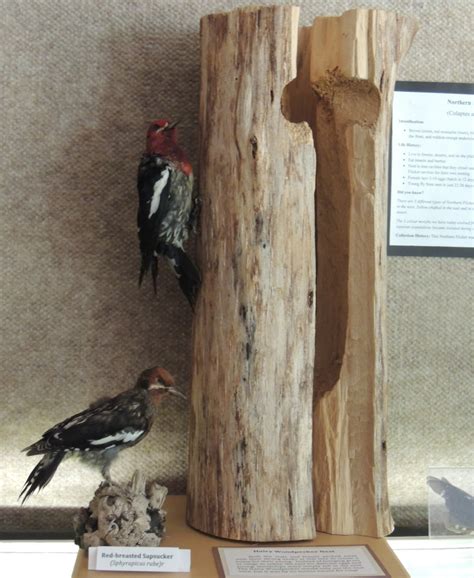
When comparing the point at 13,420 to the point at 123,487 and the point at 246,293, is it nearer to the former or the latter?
the point at 123,487

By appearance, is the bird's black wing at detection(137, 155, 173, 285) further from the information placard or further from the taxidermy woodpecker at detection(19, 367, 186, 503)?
the information placard

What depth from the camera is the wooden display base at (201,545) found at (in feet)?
4.14

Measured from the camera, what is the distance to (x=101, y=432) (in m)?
1.40

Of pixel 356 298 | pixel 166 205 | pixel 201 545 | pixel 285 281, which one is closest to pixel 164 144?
pixel 166 205

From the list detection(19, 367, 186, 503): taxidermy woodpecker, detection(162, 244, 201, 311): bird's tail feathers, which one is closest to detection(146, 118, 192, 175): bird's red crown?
detection(162, 244, 201, 311): bird's tail feathers

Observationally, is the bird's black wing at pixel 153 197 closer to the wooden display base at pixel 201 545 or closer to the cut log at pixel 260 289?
the cut log at pixel 260 289

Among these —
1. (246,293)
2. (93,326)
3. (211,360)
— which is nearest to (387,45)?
(246,293)

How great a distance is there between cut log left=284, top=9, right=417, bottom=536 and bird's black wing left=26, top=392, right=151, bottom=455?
13.1 inches

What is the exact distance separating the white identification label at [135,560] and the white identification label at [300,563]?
0.25ft

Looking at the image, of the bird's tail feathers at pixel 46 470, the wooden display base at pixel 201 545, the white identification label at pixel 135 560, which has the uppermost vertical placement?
the bird's tail feathers at pixel 46 470

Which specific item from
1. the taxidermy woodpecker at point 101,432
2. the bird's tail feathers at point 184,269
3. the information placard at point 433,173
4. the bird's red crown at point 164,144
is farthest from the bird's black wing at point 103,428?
the information placard at point 433,173

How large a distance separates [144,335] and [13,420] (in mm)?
315

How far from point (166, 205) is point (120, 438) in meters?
0.42

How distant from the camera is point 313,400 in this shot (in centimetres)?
149
